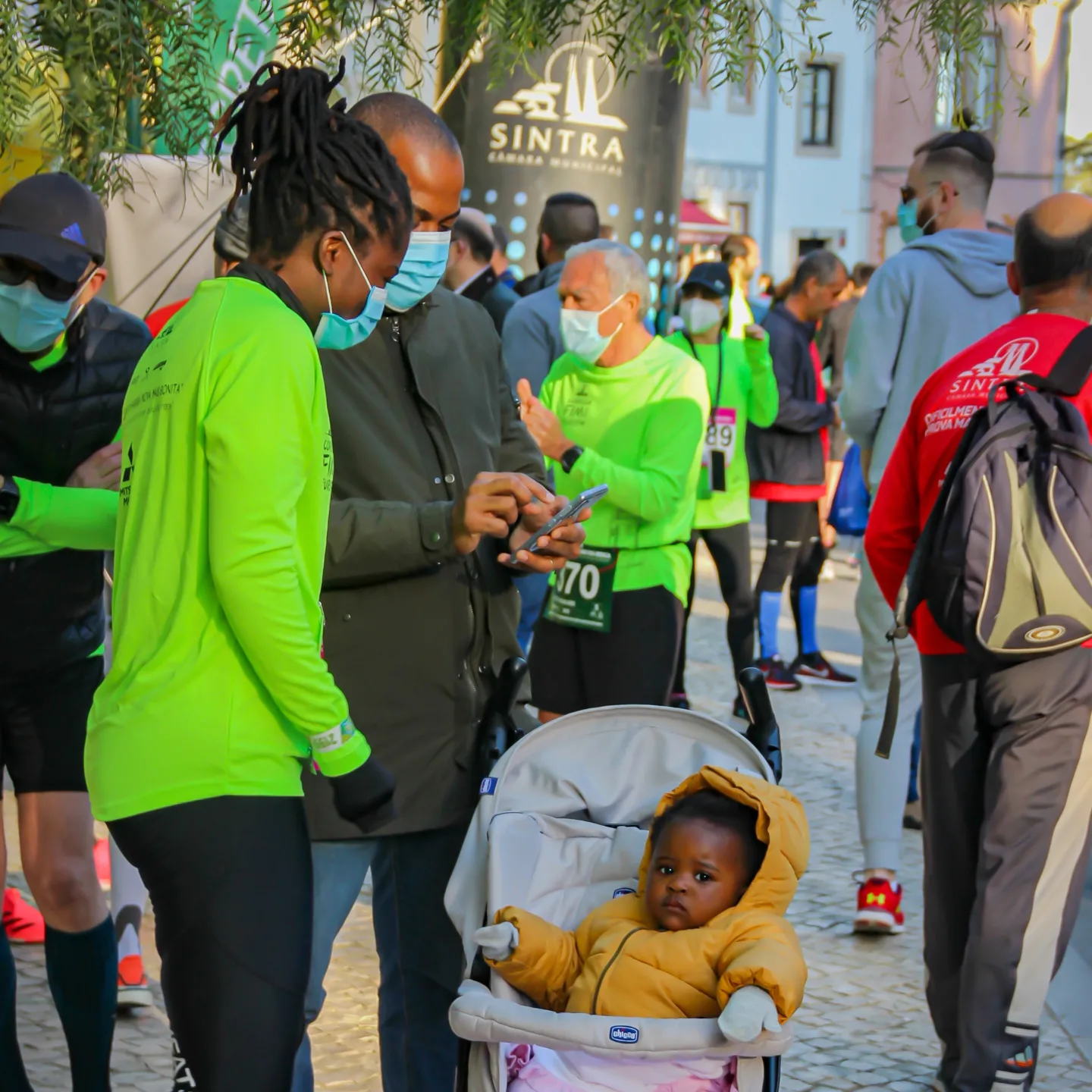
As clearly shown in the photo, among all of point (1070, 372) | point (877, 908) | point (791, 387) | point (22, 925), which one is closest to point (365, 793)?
point (1070, 372)

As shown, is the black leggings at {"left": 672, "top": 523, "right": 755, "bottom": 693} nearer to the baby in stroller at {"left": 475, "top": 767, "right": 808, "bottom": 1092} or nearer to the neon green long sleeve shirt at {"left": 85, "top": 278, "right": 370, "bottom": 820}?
the baby in stroller at {"left": 475, "top": 767, "right": 808, "bottom": 1092}

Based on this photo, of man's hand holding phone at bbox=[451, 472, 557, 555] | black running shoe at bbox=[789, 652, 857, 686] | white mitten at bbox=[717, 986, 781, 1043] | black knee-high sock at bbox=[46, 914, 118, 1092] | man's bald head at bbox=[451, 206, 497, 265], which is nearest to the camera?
white mitten at bbox=[717, 986, 781, 1043]

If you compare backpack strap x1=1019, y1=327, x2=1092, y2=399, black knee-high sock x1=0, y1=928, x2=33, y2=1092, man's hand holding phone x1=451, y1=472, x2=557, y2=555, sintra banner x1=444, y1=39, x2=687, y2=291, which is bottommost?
black knee-high sock x1=0, y1=928, x2=33, y2=1092

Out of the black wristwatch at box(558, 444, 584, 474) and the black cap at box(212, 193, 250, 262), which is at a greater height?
the black cap at box(212, 193, 250, 262)

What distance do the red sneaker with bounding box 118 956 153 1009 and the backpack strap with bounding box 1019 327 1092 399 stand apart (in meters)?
2.94

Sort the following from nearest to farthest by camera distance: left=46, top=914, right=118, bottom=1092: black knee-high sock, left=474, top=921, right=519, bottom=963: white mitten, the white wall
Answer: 1. left=474, top=921, right=519, bottom=963: white mitten
2. left=46, top=914, right=118, bottom=1092: black knee-high sock
3. the white wall

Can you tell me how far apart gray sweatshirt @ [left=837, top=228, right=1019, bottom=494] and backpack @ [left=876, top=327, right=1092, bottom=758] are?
163 cm

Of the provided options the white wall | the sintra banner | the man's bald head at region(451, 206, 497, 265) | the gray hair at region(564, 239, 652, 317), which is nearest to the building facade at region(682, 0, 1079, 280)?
the white wall

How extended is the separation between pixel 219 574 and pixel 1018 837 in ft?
7.30

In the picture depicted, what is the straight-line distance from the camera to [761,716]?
3256 mm

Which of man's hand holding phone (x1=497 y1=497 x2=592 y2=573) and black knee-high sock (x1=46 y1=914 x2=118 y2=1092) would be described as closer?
man's hand holding phone (x1=497 y1=497 x2=592 y2=573)

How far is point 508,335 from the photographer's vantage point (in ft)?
21.1

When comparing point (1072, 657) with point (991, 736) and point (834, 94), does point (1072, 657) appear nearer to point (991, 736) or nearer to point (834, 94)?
point (991, 736)

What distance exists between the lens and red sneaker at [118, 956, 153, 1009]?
14.8ft
